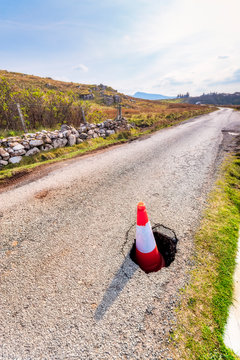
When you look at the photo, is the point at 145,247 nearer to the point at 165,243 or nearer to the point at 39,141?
the point at 165,243

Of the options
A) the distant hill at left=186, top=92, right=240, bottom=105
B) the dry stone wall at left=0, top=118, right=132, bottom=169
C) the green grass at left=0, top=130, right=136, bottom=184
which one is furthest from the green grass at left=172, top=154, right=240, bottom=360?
the distant hill at left=186, top=92, right=240, bottom=105

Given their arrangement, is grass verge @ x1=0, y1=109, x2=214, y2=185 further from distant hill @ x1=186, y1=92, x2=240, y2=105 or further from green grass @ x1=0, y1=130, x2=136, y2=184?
distant hill @ x1=186, y1=92, x2=240, y2=105

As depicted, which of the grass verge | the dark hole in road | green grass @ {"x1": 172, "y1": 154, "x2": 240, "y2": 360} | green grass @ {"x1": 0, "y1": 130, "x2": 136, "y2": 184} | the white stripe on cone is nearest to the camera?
green grass @ {"x1": 172, "y1": 154, "x2": 240, "y2": 360}

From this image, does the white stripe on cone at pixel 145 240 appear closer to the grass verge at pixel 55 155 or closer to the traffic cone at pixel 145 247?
the traffic cone at pixel 145 247

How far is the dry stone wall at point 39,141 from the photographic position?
6090mm

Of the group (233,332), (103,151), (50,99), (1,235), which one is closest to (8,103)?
(50,99)

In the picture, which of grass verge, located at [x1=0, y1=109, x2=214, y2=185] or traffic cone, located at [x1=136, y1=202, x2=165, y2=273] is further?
grass verge, located at [x1=0, y1=109, x2=214, y2=185]

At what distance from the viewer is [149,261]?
232 centimetres

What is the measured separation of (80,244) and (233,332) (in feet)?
6.72

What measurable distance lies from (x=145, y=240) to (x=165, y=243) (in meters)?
0.51

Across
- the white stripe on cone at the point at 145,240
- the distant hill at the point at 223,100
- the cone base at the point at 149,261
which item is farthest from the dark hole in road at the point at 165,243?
the distant hill at the point at 223,100

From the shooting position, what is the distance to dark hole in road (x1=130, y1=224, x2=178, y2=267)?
7.95ft

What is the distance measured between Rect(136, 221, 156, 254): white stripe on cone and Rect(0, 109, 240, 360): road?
0.24 meters

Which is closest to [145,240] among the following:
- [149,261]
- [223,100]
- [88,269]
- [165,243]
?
[149,261]
